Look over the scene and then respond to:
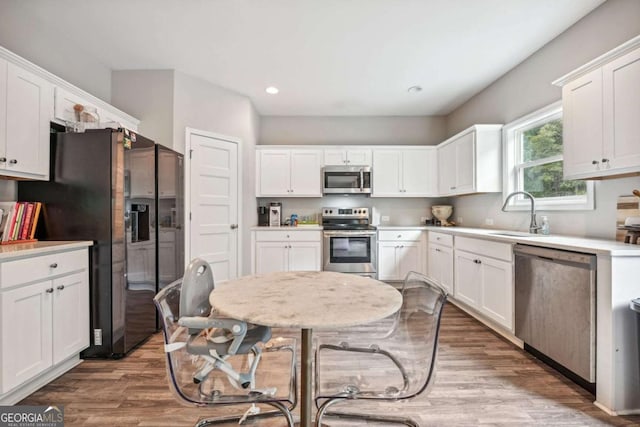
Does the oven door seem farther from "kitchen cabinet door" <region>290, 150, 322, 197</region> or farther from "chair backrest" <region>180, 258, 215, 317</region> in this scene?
"chair backrest" <region>180, 258, 215, 317</region>

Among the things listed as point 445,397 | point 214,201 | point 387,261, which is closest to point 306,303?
Answer: point 445,397

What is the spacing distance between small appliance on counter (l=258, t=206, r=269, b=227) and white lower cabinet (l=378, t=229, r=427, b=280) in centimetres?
174

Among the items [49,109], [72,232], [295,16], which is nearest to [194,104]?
[49,109]

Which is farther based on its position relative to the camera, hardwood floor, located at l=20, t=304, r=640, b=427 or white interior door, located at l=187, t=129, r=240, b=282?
white interior door, located at l=187, t=129, r=240, b=282

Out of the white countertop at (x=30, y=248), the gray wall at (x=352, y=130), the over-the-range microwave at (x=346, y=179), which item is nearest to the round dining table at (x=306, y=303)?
the white countertop at (x=30, y=248)

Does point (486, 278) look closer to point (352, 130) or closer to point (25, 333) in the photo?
point (352, 130)

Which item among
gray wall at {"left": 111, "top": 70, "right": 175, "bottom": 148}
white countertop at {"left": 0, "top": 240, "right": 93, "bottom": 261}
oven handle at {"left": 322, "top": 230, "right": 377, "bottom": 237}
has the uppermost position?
gray wall at {"left": 111, "top": 70, "right": 175, "bottom": 148}

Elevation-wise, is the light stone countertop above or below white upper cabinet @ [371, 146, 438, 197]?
below

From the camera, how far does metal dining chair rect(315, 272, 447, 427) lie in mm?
1190

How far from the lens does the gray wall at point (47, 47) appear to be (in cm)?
223

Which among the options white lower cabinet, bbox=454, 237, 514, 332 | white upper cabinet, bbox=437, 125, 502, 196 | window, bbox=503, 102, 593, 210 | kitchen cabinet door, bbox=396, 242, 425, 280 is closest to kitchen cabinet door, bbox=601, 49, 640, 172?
window, bbox=503, 102, 593, 210

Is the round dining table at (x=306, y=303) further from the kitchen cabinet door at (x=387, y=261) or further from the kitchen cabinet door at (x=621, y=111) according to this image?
the kitchen cabinet door at (x=387, y=261)

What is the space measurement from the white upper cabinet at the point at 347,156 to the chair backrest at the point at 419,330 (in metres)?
3.04

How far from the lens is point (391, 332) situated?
159cm
